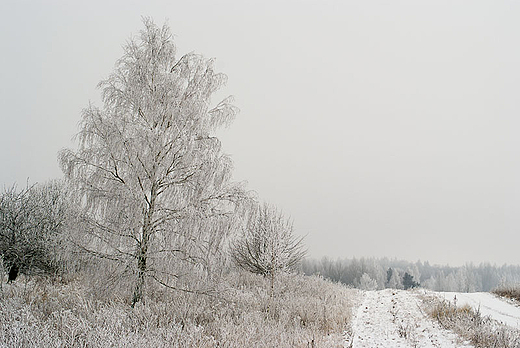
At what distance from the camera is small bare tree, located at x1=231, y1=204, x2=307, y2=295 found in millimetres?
14523

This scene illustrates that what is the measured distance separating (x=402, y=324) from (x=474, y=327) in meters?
2.09

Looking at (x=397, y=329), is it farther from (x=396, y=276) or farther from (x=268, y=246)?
(x=396, y=276)

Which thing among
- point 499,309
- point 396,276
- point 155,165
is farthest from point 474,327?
point 396,276

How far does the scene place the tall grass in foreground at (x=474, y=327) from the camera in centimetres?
788

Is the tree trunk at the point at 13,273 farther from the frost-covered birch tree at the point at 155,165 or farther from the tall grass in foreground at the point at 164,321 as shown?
the frost-covered birch tree at the point at 155,165

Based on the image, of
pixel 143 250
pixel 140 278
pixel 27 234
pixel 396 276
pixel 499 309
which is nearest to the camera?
pixel 140 278

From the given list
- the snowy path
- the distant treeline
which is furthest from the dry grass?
the distant treeline

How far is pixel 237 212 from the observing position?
935 centimetres

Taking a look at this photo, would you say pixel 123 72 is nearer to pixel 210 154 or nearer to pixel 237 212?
pixel 210 154

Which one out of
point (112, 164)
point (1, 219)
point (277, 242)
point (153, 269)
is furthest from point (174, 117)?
point (1, 219)

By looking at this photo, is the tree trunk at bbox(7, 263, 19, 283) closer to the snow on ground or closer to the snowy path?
the snowy path

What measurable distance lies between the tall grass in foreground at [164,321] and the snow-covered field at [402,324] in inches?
25.7

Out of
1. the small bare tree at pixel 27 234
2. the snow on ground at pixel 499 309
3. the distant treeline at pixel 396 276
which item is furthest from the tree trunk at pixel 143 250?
the distant treeline at pixel 396 276

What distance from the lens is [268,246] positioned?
47.7ft
